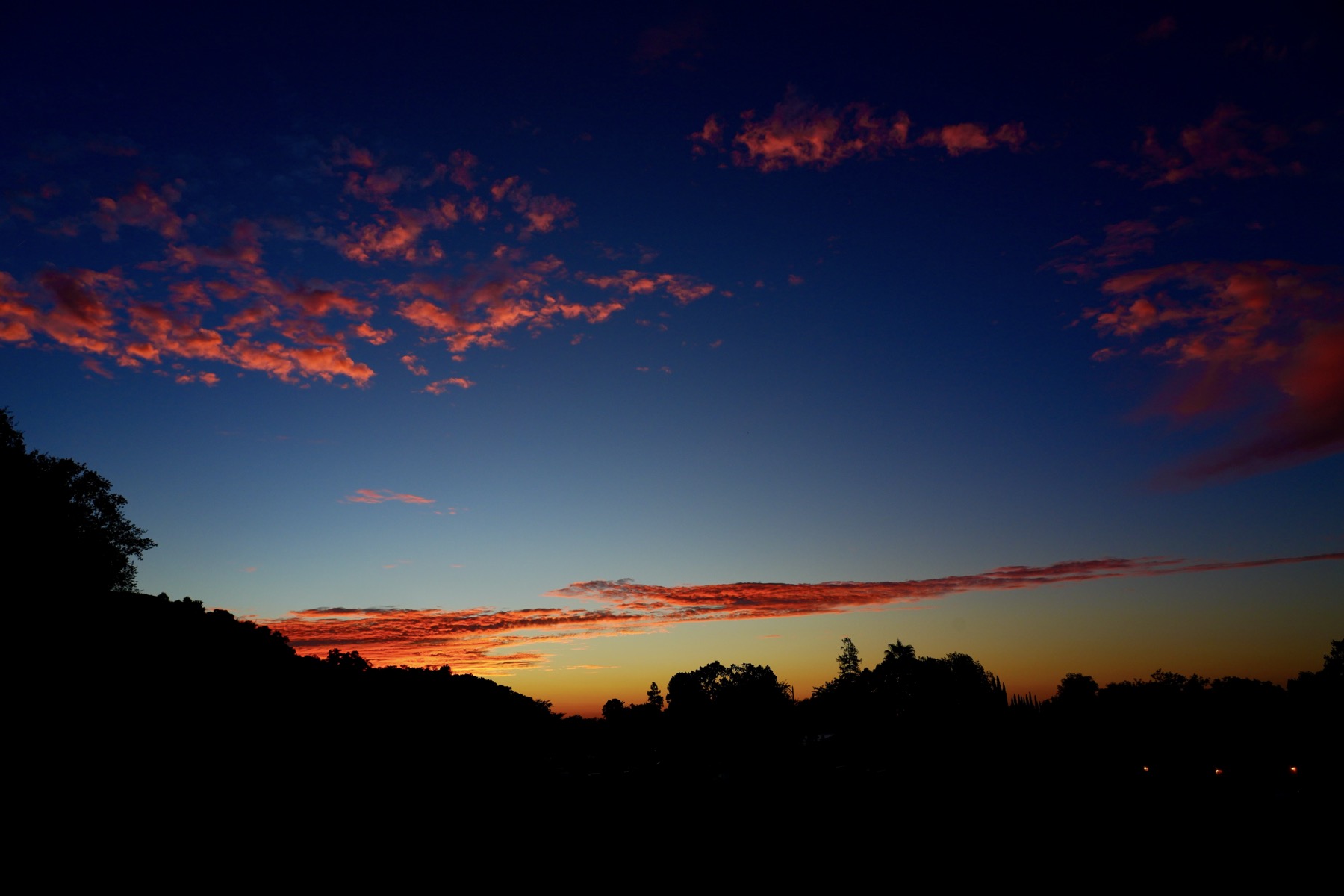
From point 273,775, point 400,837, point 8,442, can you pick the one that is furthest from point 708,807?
point 8,442

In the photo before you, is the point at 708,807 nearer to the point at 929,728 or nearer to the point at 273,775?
the point at 929,728

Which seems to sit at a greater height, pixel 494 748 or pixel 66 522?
pixel 66 522

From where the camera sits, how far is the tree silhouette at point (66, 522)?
131ft

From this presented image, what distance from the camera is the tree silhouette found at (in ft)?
131

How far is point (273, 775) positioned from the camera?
3011 cm

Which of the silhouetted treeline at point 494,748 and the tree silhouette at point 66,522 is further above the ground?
the tree silhouette at point 66,522

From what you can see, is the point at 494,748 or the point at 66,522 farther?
the point at 494,748

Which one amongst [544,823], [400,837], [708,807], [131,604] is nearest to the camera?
[400,837]

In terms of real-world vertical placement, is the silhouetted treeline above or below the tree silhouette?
below

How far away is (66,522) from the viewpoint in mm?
44188

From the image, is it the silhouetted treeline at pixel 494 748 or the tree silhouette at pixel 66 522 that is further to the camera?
the tree silhouette at pixel 66 522

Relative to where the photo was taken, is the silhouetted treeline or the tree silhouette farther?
the tree silhouette

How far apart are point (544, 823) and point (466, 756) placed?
27.5 m

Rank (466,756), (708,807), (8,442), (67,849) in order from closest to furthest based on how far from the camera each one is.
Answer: (67,849) → (708,807) → (8,442) → (466,756)
